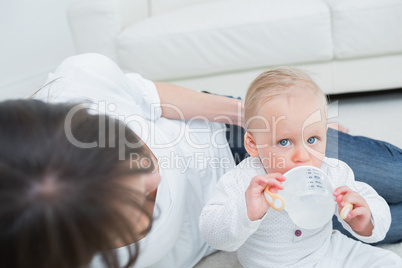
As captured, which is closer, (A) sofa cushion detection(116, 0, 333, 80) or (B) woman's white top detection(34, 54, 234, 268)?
(B) woman's white top detection(34, 54, 234, 268)

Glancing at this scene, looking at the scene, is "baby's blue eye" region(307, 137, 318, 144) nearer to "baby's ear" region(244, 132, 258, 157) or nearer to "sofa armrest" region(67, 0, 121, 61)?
"baby's ear" region(244, 132, 258, 157)

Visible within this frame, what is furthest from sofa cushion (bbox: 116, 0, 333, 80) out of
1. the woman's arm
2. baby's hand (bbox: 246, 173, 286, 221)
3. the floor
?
baby's hand (bbox: 246, 173, 286, 221)

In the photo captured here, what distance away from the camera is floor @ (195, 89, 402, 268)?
1.55m

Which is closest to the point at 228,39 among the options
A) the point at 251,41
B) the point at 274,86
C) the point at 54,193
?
the point at 251,41

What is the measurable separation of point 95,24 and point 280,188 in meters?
1.32

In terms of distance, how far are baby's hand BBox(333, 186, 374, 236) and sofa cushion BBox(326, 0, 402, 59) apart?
3.56 feet

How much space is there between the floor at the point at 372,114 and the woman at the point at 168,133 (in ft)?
1.70

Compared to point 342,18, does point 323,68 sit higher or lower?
lower

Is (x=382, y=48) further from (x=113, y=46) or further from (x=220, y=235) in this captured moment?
(x=220, y=235)

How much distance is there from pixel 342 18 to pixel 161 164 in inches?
45.4

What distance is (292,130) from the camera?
753mm

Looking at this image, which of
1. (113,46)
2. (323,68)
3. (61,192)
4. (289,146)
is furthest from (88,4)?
(61,192)

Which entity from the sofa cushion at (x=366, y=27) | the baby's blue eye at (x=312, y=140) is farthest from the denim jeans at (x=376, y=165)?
the sofa cushion at (x=366, y=27)

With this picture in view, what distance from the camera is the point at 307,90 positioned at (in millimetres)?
785
